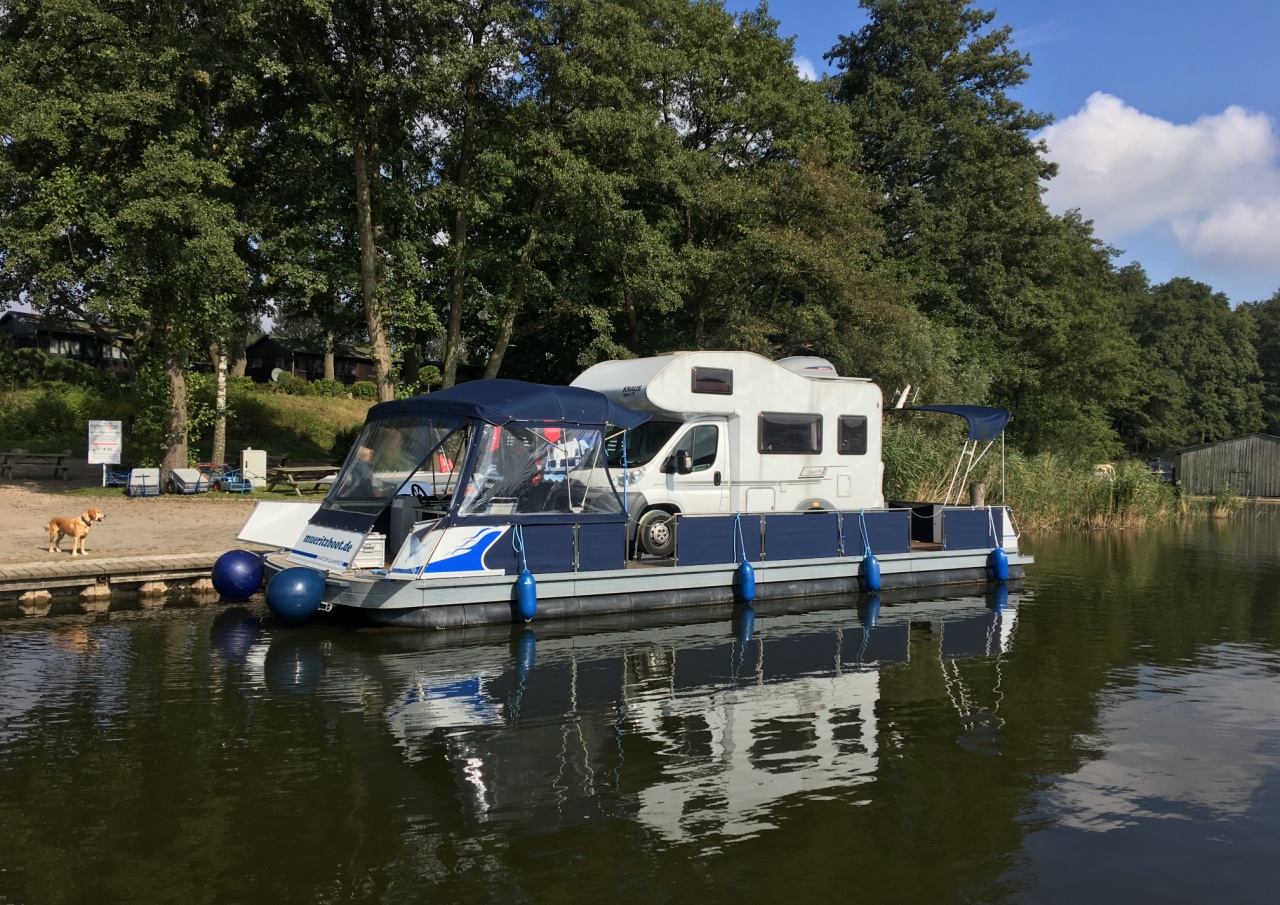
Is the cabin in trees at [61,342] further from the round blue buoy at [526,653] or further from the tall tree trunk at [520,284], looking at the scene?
the round blue buoy at [526,653]

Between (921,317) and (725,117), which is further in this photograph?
(921,317)

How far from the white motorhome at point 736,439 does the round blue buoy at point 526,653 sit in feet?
9.26

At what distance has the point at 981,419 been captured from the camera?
17.8 metres

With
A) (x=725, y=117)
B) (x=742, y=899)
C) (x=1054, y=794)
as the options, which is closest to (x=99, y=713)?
(x=742, y=899)

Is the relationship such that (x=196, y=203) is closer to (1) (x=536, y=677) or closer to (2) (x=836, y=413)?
(2) (x=836, y=413)

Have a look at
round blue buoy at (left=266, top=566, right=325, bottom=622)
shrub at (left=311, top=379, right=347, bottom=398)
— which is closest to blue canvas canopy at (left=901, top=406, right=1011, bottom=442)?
round blue buoy at (left=266, top=566, right=325, bottom=622)

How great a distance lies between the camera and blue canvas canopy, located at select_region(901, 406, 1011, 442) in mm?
17594

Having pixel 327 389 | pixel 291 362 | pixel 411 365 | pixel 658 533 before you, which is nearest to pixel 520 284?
pixel 411 365

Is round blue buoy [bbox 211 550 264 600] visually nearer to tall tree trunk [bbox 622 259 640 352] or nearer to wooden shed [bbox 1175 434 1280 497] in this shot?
tall tree trunk [bbox 622 259 640 352]

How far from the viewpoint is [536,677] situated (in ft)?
35.1

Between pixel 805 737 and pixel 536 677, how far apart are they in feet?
10.4

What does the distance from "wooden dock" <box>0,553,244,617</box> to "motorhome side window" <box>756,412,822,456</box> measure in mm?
8925

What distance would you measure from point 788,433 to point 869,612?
10.5 feet

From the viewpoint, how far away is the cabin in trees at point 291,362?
62031 mm
